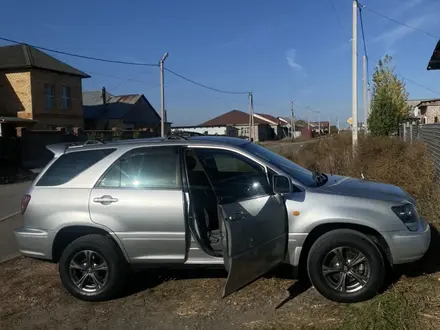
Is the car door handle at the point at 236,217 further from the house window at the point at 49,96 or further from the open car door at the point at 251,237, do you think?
Answer: the house window at the point at 49,96

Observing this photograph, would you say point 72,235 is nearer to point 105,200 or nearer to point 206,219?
point 105,200

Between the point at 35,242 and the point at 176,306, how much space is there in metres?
1.65

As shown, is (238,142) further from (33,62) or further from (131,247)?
(33,62)

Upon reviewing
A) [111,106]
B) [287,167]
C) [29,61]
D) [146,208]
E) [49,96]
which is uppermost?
[29,61]

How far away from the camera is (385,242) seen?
178 inches

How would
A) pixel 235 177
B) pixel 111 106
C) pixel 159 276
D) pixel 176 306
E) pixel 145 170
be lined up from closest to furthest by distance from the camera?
pixel 176 306, pixel 145 170, pixel 235 177, pixel 159 276, pixel 111 106

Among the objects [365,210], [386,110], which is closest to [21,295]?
[365,210]

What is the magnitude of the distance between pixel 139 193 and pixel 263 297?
164 centimetres

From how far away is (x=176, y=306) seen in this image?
4.77m

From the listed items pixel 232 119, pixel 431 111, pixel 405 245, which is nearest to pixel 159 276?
pixel 405 245

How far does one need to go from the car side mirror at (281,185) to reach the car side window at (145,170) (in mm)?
999

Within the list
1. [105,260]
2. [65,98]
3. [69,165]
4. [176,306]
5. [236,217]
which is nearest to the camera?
[236,217]

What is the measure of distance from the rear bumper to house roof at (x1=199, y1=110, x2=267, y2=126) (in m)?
82.1

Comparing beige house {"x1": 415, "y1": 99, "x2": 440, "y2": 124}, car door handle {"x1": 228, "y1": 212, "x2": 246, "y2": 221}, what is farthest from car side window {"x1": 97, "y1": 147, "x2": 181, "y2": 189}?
beige house {"x1": 415, "y1": 99, "x2": 440, "y2": 124}
